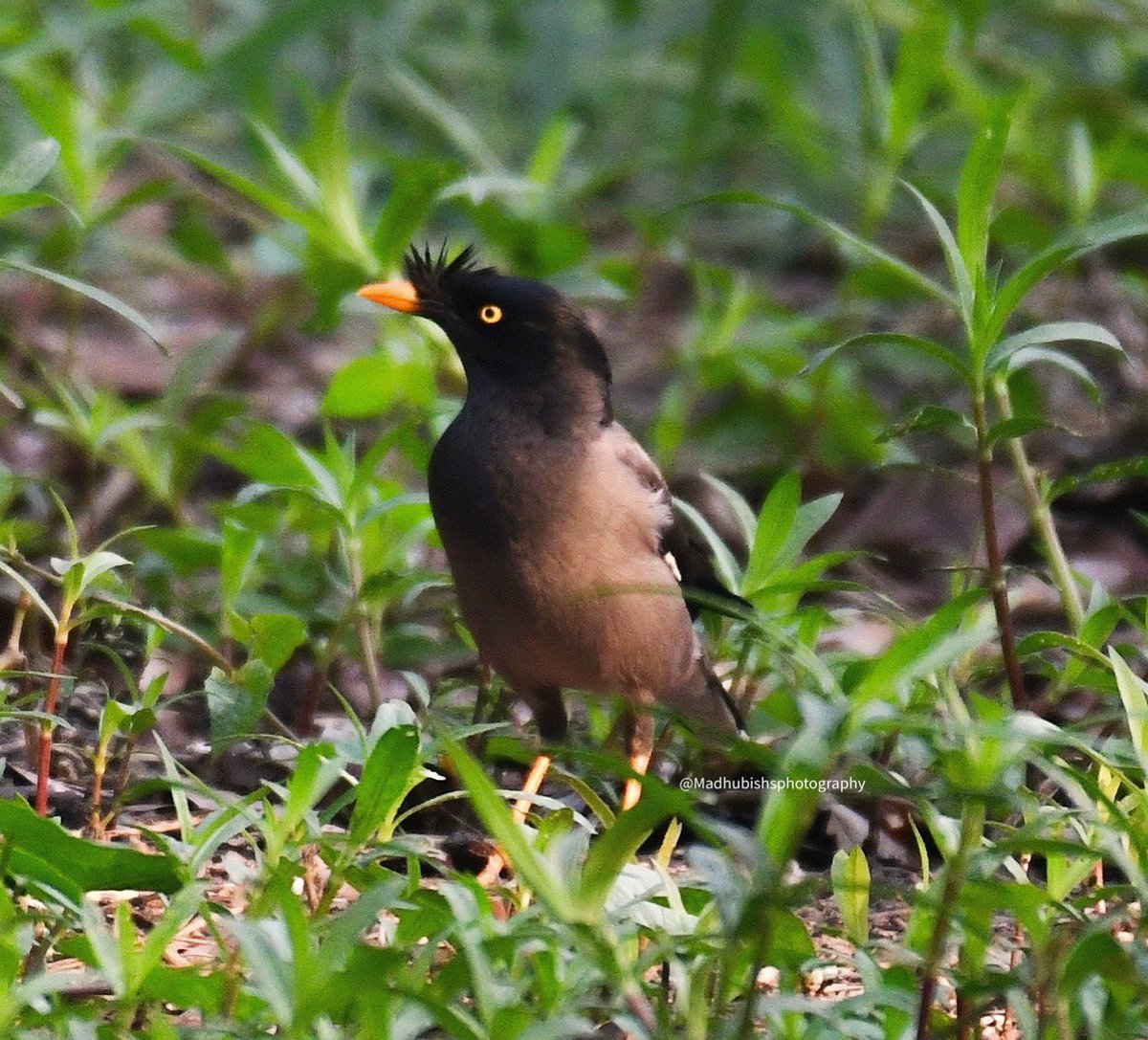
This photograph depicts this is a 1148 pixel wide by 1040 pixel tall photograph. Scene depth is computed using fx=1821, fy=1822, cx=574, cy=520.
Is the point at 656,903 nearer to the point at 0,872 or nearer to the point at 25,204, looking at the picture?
the point at 0,872

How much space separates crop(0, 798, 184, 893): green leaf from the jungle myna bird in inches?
43.8

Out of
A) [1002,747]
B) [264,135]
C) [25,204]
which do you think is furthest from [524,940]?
[264,135]

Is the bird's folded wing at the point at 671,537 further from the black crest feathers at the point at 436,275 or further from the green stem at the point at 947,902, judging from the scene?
the green stem at the point at 947,902

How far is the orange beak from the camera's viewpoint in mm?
5008

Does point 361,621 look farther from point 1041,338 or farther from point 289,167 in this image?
point 1041,338

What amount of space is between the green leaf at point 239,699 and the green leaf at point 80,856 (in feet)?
2.21

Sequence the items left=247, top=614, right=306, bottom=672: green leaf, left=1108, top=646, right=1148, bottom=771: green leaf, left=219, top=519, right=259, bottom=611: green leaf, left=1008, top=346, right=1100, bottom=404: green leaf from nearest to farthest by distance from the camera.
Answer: left=1108, top=646, right=1148, bottom=771: green leaf, left=1008, top=346, right=1100, bottom=404: green leaf, left=247, top=614, right=306, bottom=672: green leaf, left=219, top=519, right=259, bottom=611: green leaf

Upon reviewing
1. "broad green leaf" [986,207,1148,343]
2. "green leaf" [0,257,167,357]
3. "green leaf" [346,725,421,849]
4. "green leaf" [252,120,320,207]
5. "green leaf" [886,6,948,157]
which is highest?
"green leaf" [886,6,948,157]

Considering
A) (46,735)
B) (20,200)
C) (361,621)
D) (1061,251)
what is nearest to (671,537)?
(361,621)

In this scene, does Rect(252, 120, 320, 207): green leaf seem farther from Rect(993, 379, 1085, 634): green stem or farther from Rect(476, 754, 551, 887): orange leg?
Rect(993, 379, 1085, 634): green stem

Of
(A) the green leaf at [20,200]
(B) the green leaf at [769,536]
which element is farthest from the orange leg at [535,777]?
(A) the green leaf at [20,200]

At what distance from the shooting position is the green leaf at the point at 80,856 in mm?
3305

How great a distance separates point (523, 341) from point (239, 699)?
1.40 meters

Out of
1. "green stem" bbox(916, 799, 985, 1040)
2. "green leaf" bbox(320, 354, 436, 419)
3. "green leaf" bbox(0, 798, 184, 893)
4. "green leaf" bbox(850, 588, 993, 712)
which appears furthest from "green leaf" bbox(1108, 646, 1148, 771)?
"green leaf" bbox(320, 354, 436, 419)
